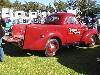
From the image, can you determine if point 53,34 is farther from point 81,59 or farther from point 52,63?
point 52,63

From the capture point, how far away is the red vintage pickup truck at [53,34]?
10422 millimetres

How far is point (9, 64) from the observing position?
9.53 metres

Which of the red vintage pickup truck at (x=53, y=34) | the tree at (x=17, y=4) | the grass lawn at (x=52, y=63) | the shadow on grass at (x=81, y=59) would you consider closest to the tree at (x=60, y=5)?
the tree at (x=17, y=4)

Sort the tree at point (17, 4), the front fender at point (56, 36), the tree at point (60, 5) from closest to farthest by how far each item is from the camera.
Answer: the front fender at point (56, 36)
the tree at point (60, 5)
the tree at point (17, 4)

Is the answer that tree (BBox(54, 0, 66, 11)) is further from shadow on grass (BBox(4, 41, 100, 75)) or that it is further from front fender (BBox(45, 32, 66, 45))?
front fender (BBox(45, 32, 66, 45))

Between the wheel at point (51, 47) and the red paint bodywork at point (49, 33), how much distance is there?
0.63 feet

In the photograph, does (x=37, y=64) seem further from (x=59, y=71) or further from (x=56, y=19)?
(x=56, y=19)

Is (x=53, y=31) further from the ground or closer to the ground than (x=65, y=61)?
further from the ground

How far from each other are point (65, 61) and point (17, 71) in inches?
77.9

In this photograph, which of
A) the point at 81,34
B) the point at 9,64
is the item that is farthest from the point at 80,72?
the point at 81,34

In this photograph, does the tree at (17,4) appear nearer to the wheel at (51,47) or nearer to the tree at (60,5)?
the tree at (60,5)

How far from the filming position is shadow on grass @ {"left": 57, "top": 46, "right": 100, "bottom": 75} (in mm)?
8717

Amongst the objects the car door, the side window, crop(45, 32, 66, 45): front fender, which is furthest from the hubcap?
the side window

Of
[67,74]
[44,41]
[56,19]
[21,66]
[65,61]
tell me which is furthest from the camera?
[56,19]
